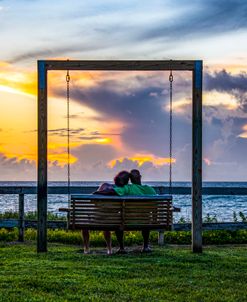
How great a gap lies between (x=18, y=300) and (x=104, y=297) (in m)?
0.97

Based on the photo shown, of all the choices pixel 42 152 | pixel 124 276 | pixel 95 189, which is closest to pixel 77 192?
pixel 95 189

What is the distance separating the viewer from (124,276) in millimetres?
10344

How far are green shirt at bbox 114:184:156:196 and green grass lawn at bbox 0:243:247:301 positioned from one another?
108 cm

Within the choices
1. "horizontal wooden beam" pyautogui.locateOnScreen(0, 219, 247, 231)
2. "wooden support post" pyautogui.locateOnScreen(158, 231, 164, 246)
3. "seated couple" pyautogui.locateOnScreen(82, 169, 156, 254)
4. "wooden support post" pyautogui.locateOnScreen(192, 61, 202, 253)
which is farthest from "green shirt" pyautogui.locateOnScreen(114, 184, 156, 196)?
"horizontal wooden beam" pyautogui.locateOnScreen(0, 219, 247, 231)

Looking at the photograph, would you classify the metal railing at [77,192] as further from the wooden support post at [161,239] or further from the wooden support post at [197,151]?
the wooden support post at [197,151]

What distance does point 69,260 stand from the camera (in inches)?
484

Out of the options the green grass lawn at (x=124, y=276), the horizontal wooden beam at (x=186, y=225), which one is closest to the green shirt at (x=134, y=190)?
the green grass lawn at (x=124, y=276)

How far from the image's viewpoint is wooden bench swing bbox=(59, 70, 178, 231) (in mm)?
13445

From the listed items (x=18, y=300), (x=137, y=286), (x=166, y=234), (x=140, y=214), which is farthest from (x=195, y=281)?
(x=166, y=234)

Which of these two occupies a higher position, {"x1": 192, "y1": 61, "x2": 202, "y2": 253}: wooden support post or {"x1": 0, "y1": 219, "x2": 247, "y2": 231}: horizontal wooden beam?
{"x1": 192, "y1": 61, "x2": 202, "y2": 253}: wooden support post

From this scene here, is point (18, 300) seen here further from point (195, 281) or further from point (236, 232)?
point (236, 232)

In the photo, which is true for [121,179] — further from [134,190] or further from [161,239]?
[161,239]

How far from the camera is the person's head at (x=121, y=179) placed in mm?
13908

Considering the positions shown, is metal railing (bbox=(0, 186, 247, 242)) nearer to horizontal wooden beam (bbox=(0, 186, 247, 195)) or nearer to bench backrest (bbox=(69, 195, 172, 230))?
horizontal wooden beam (bbox=(0, 186, 247, 195))
